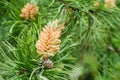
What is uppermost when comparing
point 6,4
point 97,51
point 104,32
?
point 6,4

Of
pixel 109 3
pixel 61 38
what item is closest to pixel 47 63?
pixel 61 38

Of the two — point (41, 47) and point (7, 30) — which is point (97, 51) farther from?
point (41, 47)

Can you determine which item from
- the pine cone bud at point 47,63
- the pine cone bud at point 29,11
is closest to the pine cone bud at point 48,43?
the pine cone bud at point 47,63

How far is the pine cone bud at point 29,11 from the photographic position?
0.93m

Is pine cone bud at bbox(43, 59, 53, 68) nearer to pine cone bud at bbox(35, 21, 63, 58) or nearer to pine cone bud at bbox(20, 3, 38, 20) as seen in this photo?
pine cone bud at bbox(35, 21, 63, 58)

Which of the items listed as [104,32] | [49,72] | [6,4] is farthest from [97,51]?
[49,72]

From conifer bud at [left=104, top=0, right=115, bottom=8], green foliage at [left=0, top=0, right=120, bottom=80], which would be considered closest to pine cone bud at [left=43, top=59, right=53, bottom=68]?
green foliage at [left=0, top=0, right=120, bottom=80]

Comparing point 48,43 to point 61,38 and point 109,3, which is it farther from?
point 109,3

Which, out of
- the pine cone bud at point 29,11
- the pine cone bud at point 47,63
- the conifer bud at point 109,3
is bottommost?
the pine cone bud at point 47,63

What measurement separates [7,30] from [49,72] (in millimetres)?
286

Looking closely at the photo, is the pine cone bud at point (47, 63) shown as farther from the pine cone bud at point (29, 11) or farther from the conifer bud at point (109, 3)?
the conifer bud at point (109, 3)

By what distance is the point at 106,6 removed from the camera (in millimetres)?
989

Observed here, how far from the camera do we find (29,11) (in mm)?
932

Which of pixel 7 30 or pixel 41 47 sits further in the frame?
pixel 7 30
